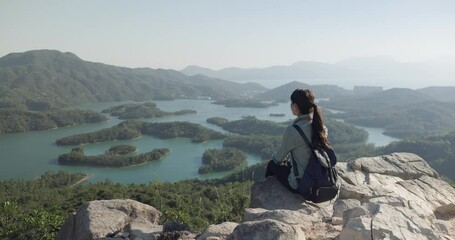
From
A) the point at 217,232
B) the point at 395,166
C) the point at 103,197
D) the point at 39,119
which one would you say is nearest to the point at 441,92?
the point at 39,119

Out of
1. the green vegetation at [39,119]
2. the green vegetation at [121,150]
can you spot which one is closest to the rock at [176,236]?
the green vegetation at [121,150]

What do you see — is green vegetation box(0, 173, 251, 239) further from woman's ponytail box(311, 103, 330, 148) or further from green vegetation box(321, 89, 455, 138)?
green vegetation box(321, 89, 455, 138)

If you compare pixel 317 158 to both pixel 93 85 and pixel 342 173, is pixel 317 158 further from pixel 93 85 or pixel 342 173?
pixel 93 85

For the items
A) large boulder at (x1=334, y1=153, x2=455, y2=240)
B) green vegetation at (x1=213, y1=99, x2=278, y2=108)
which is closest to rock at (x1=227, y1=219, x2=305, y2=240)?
large boulder at (x1=334, y1=153, x2=455, y2=240)

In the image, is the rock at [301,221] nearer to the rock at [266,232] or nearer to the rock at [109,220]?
the rock at [266,232]

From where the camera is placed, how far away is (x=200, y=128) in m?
81.9

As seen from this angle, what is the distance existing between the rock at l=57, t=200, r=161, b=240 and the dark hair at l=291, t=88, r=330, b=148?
2.02 m

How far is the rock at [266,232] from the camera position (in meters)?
2.80

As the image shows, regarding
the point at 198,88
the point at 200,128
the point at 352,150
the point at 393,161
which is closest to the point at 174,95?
the point at 198,88

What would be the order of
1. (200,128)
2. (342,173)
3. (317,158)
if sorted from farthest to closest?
(200,128), (342,173), (317,158)

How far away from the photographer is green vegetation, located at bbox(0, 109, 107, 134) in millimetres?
83125

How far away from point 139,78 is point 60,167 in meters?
133

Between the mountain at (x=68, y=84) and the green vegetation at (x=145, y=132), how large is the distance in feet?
134

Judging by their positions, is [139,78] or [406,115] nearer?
[406,115]
